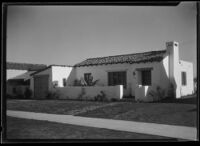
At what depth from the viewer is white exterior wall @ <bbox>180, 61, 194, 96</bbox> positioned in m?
18.9

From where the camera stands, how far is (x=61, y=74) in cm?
2178

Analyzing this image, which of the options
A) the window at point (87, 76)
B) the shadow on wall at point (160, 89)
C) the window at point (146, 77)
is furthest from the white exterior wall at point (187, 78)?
the window at point (87, 76)

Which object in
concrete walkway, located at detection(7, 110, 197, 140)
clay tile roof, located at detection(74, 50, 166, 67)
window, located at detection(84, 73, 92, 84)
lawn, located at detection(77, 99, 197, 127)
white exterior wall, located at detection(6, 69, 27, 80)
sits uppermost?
clay tile roof, located at detection(74, 50, 166, 67)

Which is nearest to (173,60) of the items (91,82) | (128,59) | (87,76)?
(128,59)

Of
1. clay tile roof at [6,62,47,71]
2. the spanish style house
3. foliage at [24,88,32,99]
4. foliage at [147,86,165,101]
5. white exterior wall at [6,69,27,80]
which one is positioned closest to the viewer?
foliage at [147,86,165,101]

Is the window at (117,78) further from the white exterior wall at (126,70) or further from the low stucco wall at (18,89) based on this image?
the low stucco wall at (18,89)

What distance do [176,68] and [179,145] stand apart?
11754mm

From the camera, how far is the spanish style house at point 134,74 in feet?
56.1

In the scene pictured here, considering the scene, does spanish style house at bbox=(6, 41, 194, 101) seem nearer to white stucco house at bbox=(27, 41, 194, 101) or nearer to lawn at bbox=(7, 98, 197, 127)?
white stucco house at bbox=(27, 41, 194, 101)

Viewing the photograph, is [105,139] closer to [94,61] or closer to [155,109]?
[155,109]

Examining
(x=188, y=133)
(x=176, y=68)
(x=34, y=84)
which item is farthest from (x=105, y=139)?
(x=34, y=84)

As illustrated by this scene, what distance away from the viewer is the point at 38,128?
912cm

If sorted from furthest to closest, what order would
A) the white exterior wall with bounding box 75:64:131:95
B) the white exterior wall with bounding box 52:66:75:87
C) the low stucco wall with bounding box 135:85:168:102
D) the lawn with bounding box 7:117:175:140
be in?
the white exterior wall with bounding box 52:66:75:87, the white exterior wall with bounding box 75:64:131:95, the low stucco wall with bounding box 135:85:168:102, the lawn with bounding box 7:117:175:140

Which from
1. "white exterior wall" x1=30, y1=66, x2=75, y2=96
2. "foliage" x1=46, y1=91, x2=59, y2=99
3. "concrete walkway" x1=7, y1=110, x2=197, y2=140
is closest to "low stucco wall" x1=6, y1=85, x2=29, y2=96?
"white exterior wall" x1=30, y1=66, x2=75, y2=96
